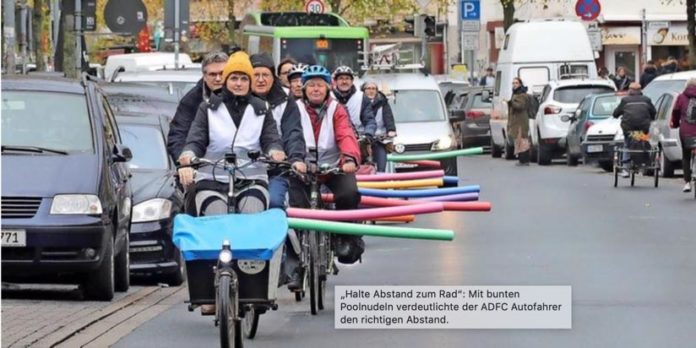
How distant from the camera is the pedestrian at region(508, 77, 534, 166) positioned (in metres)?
41.7

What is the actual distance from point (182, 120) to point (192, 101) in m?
0.21

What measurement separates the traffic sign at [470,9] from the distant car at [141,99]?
27833 millimetres

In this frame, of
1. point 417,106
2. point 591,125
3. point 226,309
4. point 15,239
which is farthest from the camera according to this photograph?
point 591,125

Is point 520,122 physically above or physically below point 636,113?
below

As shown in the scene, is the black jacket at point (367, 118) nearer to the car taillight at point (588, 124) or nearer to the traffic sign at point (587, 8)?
the car taillight at point (588, 124)

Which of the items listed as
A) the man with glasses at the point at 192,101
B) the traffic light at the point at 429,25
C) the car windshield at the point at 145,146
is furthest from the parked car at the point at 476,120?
the man with glasses at the point at 192,101

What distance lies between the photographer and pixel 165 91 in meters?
24.6

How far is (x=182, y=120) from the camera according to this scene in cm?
1226

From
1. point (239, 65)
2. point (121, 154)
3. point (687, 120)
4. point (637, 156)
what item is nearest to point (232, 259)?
point (239, 65)

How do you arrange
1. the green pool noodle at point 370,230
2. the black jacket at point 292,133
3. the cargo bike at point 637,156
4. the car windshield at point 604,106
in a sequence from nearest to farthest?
the green pool noodle at point 370,230, the black jacket at point 292,133, the cargo bike at point 637,156, the car windshield at point 604,106

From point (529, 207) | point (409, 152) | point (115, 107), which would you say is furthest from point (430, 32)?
point (115, 107)

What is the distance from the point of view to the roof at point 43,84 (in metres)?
15.4

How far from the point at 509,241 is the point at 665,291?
5729 millimetres

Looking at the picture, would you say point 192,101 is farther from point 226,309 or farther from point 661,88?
point 661,88
